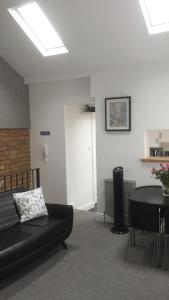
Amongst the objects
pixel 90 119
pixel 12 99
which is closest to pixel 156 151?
pixel 90 119

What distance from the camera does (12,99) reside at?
4941 mm

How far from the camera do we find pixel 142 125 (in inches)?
161

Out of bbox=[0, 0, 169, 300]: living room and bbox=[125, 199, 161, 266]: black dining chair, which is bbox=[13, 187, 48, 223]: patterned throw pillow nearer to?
bbox=[0, 0, 169, 300]: living room

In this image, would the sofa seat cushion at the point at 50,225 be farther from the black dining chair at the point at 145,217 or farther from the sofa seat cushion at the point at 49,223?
the black dining chair at the point at 145,217

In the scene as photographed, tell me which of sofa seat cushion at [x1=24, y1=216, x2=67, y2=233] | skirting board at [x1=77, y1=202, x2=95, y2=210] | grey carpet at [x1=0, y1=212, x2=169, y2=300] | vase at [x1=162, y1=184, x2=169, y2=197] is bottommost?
grey carpet at [x1=0, y1=212, x2=169, y2=300]

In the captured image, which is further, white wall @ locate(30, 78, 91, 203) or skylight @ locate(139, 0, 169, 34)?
white wall @ locate(30, 78, 91, 203)

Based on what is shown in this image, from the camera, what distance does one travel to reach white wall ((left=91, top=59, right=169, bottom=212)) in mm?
3926

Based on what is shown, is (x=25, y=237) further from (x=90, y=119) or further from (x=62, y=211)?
(x=90, y=119)

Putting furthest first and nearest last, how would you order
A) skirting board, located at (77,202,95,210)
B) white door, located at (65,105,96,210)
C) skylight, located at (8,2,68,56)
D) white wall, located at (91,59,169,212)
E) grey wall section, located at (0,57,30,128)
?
skirting board, located at (77,202,95,210), white door, located at (65,105,96,210), grey wall section, located at (0,57,30,128), white wall, located at (91,59,169,212), skylight, located at (8,2,68,56)

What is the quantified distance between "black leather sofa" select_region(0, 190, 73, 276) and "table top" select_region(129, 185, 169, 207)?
35.0 inches

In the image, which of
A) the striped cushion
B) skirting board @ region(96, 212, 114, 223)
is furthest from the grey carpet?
skirting board @ region(96, 212, 114, 223)

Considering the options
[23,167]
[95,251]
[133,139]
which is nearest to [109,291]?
[95,251]

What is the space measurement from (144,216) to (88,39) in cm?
249

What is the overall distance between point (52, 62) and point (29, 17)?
80cm
